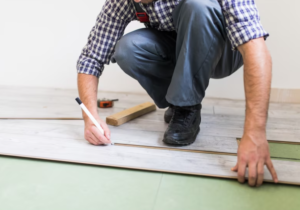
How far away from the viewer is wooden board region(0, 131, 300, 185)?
925 millimetres

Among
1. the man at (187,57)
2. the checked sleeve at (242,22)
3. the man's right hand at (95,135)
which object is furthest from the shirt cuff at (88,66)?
the checked sleeve at (242,22)

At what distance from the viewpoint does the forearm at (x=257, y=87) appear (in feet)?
2.81

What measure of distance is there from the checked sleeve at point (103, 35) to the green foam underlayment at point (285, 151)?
0.80 m

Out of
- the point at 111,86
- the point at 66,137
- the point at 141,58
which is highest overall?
the point at 141,58

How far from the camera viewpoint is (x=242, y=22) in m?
0.92

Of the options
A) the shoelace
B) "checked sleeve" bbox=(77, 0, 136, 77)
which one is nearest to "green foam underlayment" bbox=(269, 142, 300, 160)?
the shoelace

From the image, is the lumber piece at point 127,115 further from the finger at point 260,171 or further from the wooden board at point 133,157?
the finger at point 260,171

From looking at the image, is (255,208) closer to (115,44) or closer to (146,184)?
(146,184)

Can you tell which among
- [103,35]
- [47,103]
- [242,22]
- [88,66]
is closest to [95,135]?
[88,66]

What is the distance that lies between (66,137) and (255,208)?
0.80 m

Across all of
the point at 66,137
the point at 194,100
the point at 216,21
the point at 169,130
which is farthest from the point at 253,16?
the point at 66,137

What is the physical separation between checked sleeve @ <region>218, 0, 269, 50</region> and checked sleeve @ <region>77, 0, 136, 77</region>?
1.60ft

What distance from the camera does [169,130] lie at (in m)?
1.16

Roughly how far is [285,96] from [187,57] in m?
1.14
